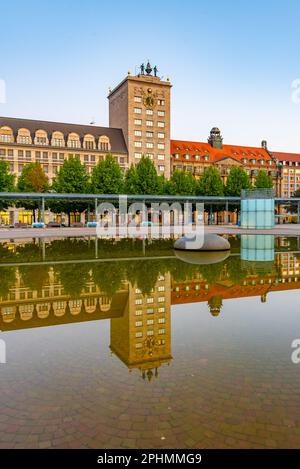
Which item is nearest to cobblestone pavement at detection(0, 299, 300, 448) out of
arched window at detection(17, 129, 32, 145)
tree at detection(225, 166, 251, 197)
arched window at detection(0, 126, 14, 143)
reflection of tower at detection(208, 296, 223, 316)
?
reflection of tower at detection(208, 296, 223, 316)

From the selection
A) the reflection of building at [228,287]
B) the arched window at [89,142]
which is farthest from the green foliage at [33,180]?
the reflection of building at [228,287]

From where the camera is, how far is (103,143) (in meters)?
87.5

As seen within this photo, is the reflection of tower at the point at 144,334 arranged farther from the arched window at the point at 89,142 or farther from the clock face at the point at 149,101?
the clock face at the point at 149,101

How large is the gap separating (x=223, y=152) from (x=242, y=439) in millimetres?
112865

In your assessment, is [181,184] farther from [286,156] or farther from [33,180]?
[286,156]

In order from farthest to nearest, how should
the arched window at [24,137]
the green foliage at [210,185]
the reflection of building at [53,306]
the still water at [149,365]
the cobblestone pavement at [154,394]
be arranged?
the arched window at [24,137] → the green foliage at [210,185] → the reflection of building at [53,306] → the still water at [149,365] → the cobblestone pavement at [154,394]

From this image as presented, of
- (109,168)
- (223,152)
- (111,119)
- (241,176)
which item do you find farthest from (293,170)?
(109,168)

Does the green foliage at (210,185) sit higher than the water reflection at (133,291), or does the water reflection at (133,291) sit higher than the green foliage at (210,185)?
the green foliage at (210,185)

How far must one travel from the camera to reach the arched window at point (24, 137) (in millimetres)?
80312

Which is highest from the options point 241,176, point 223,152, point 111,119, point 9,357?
point 111,119

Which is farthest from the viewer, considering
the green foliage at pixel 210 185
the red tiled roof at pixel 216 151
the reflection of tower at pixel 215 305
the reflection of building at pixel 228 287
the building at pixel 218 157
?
the red tiled roof at pixel 216 151

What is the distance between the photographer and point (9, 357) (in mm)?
6074

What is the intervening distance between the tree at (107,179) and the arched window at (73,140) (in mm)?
21817
